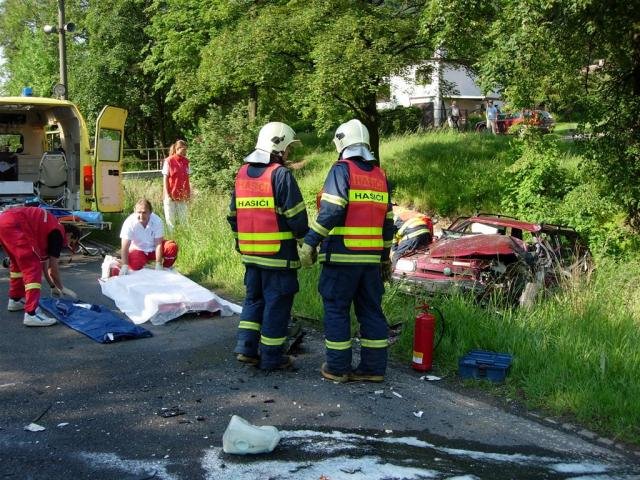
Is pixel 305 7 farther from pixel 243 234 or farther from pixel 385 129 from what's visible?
pixel 385 129

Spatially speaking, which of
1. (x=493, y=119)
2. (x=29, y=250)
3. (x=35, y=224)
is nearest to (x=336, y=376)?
(x=29, y=250)

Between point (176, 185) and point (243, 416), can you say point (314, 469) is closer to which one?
point (243, 416)

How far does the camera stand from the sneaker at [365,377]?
5.27 m

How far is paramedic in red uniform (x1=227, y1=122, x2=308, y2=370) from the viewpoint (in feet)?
17.3

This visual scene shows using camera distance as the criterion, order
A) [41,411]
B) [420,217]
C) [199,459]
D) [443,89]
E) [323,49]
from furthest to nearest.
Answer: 1. [443,89]
2. [323,49]
3. [420,217]
4. [41,411]
5. [199,459]

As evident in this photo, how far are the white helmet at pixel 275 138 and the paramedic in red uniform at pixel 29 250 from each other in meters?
2.95

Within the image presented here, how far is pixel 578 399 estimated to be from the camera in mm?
4801

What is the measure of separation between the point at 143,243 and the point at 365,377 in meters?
4.23

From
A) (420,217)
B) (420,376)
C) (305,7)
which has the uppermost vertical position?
(305,7)

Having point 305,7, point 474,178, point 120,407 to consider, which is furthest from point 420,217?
point 474,178

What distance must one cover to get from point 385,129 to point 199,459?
23651 millimetres

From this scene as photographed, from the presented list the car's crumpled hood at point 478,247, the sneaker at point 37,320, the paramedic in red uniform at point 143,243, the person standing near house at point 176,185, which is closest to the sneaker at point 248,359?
the sneaker at point 37,320

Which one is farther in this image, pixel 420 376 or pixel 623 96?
pixel 623 96

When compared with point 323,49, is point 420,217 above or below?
below
